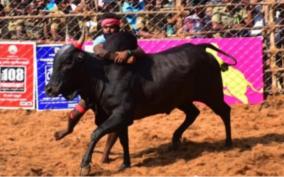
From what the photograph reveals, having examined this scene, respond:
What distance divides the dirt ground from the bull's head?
36.8 inches

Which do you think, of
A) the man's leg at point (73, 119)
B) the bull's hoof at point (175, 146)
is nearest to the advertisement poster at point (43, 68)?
the man's leg at point (73, 119)

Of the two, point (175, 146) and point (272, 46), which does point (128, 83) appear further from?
point (272, 46)

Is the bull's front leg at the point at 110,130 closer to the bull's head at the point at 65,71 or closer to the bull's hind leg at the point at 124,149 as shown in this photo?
the bull's hind leg at the point at 124,149

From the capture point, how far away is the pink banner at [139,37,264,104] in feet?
36.7

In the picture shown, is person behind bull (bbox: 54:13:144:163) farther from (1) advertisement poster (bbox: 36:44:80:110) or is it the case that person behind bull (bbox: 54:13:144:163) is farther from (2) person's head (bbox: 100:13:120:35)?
(1) advertisement poster (bbox: 36:44:80:110)

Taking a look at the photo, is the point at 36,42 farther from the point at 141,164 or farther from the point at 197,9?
the point at 141,164

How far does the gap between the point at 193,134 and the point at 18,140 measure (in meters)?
2.47

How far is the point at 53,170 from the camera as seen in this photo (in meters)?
7.65

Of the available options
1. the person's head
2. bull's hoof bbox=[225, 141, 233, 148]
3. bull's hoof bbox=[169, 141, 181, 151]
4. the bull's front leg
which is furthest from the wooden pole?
the bull's front leg

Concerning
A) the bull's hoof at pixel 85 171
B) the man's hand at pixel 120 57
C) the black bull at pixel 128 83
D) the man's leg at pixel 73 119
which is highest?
the man's hand at pixel 120 57

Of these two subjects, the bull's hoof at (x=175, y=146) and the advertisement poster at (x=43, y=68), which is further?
the advertisement poster at (x=43, y=68)

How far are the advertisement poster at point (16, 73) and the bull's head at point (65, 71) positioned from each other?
406 cm

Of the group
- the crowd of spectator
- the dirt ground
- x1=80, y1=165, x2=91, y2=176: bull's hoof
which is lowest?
→ x1=80, y1=165, x2=91, y2=176: bull's hoof

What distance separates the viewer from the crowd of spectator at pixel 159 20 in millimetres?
11539
